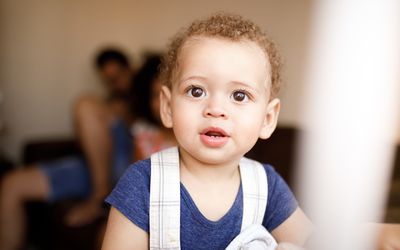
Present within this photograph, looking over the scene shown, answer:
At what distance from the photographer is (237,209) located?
783 mm

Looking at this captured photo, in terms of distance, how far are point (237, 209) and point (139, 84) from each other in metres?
1.37

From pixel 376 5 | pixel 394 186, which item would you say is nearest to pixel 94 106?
pixel 376 5

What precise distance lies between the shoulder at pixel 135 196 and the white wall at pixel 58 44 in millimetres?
2021

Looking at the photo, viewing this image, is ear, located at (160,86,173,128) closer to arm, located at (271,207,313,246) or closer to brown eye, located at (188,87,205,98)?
brown eye, located at (188,87,205,98)

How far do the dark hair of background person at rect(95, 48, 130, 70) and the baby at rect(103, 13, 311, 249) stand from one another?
193 cm

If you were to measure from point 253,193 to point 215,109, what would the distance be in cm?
19

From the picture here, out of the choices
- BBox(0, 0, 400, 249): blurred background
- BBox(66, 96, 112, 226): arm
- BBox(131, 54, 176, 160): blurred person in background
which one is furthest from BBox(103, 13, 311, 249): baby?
BBox(0, 0, 400, 249): blurred background

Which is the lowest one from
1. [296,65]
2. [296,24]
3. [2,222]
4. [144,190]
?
[2,222]

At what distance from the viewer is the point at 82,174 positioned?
2.25 meters

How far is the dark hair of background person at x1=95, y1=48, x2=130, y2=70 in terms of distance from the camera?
2693mm

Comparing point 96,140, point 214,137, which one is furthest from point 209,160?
point 96,140

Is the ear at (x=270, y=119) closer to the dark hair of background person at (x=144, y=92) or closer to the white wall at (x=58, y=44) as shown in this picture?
the dark hair of background person at (x=144, y=92)

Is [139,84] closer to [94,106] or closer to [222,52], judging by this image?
[94,106]

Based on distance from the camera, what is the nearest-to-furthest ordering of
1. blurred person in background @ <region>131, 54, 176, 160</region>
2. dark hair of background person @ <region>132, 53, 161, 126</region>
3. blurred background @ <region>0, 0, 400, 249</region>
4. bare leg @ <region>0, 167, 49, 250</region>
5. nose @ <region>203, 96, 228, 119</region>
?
nose @ <region>203, 96, 228, 119</region>
blurred person in background @ <region>131, 54, 176, 160</region>
dark hair of background person @ <region>132, 53, 161, 126</region>
bare leg @ <region>0, 167, 49, 250</region>
blurred background @ <region>0, 0, 400, 249</region>
